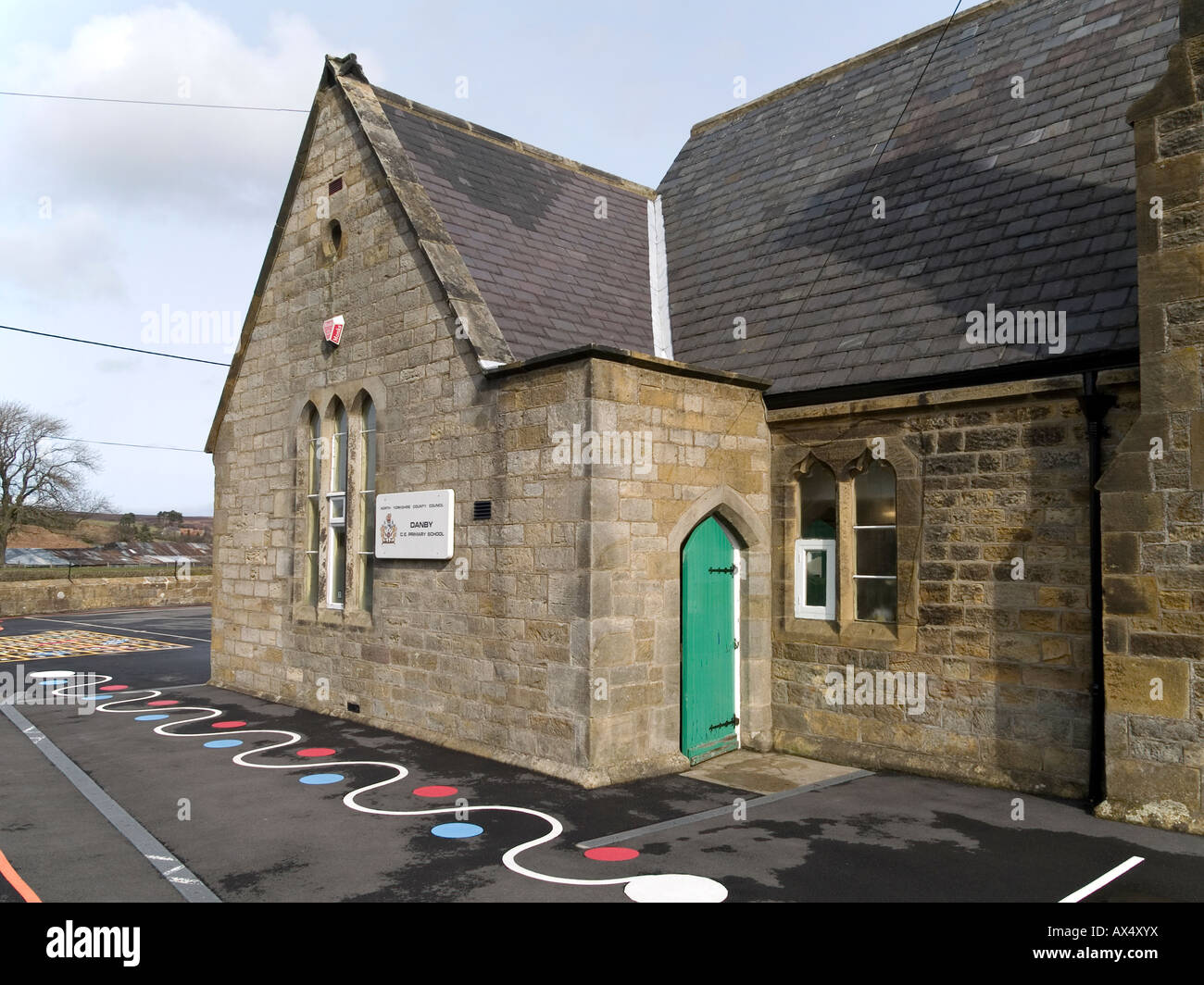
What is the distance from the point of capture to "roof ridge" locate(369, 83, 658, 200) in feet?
41.9

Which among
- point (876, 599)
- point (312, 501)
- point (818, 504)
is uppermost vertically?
point (312, 501)

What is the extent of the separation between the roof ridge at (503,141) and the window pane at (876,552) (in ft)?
26.7

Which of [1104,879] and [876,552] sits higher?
[876,552]

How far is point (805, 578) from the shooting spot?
9.79 metres

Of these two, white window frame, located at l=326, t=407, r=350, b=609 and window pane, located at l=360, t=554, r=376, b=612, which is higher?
white window frame, located at l=326, t=407, r=350, b=609

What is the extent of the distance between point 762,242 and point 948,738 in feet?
22.5

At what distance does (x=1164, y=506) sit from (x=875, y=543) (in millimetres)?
2783

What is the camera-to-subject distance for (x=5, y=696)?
13.5 meters

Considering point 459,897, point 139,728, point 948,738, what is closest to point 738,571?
point 948,738

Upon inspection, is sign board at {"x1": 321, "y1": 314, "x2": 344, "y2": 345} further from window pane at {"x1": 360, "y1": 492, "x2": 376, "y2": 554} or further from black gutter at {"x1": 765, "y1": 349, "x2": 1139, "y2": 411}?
black gutter at {"x1": 765, "y1": 349, "x2": 1139, "y2": 411}

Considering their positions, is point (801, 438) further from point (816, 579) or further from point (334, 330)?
point (334, 330)

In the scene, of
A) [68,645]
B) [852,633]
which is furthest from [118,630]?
[852,633]

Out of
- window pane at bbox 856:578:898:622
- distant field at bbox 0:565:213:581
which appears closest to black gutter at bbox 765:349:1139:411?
window pane at bbox 856:578:898:622

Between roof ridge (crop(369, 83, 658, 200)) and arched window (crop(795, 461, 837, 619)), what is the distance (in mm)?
7247
